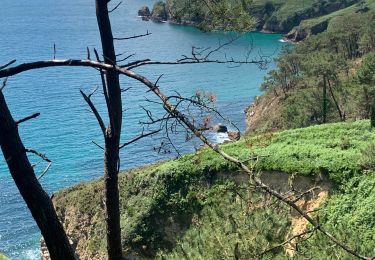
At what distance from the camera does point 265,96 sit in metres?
81.8

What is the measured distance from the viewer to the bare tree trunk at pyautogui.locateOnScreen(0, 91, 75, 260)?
520 cm

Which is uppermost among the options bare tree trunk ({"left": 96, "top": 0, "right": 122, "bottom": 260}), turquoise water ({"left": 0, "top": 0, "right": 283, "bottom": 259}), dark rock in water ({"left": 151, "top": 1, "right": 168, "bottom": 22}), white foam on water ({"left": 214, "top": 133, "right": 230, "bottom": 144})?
bare tree trunk ({"left": 96, "top": 0, "right": 122, "bottom": 260})

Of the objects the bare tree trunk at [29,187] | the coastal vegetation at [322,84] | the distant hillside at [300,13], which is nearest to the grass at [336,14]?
the distant hillside at [300,13]

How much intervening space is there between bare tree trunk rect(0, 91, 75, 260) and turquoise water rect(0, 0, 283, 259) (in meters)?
9.22

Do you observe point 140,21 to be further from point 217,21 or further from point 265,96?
point 217,21

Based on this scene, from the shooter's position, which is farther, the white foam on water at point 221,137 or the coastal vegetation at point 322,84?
the white foam on water at point 221,137

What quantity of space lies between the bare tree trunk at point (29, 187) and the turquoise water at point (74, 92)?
9.22m

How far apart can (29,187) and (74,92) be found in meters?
75.2

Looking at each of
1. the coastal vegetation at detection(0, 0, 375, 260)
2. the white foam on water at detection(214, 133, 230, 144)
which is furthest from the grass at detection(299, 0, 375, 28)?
the white foam on water at detection(214, 133, 230, 144)

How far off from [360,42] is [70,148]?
54.9 m

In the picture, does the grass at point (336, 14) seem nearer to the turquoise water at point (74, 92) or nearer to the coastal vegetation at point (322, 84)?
the turquoise water at point (74, 92)

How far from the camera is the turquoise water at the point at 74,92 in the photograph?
2004 inches

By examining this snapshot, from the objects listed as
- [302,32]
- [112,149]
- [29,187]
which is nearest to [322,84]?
[112,149]

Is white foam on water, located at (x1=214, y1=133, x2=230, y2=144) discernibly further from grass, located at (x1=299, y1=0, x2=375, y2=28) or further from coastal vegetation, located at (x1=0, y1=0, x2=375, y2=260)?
grass, located at (x1=299, y1=0, x2=375, y2=28)
